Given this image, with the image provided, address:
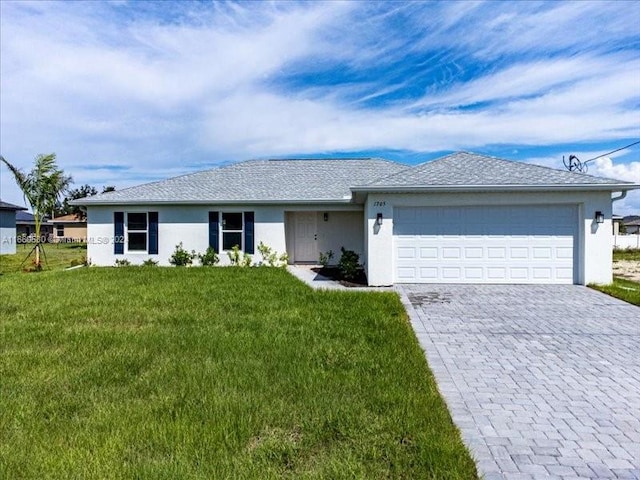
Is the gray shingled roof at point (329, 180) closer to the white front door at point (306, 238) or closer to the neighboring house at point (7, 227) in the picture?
the white front door at point (306, 238)

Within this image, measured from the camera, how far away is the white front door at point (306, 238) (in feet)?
59.1

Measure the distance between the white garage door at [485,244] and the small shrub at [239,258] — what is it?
678 cm

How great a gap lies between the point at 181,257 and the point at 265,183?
476cm

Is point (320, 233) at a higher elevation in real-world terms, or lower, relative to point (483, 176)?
lower

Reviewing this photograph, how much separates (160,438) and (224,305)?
5541mm

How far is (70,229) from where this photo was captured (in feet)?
183

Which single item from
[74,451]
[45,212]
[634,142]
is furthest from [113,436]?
[634,142]

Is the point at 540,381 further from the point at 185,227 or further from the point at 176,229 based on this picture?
the point at 176,229

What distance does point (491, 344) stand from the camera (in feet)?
20.7

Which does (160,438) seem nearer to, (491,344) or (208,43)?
(491,344)

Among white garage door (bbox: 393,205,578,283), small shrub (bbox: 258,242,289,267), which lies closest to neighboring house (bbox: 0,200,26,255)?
small shrub (bbox: 258,242,289,267)

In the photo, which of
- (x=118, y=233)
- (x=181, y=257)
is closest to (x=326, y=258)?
(x=181, y=257)

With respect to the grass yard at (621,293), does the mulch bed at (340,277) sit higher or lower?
higher

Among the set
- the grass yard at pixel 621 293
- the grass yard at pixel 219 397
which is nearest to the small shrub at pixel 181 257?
the grass yard at pixel 219 397
